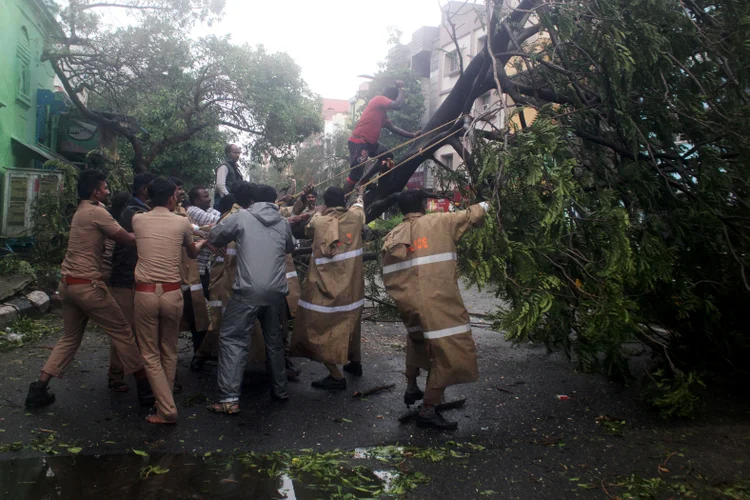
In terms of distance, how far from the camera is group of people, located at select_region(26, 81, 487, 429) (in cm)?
452

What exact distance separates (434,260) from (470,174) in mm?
771

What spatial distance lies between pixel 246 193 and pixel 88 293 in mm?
1553

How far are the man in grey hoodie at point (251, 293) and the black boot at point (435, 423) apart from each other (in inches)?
50.6

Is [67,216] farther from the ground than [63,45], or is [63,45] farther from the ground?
[63,45]


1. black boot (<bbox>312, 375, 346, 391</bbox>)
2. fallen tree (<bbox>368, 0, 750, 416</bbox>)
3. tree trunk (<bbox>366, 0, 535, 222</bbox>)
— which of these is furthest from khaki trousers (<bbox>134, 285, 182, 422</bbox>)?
tree trunk (<bbox>366, 0, 535, 222</bbox>)

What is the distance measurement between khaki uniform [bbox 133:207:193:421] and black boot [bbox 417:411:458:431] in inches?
74.8

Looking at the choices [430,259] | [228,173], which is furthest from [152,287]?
[228,173]

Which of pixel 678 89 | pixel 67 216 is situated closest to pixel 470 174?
pixel 678 89

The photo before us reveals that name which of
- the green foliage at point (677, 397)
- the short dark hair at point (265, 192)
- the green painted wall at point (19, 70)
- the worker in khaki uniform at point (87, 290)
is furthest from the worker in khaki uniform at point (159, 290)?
the green painted wall at point (19, 70)

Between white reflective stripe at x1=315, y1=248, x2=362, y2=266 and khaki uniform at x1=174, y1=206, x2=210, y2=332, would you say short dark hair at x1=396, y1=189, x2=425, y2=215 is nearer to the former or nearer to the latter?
white reflective stripe at x1=315, y1=248, x2=362, y2=266

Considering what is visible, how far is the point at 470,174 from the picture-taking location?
4750 millimetres

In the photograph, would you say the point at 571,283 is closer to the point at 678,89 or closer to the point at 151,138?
the point at 678,89

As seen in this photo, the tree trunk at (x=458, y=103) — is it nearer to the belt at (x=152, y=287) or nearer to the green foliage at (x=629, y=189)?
the green foliage at (x=629, y=189)

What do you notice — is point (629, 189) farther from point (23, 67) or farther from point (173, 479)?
point (23, 67)
